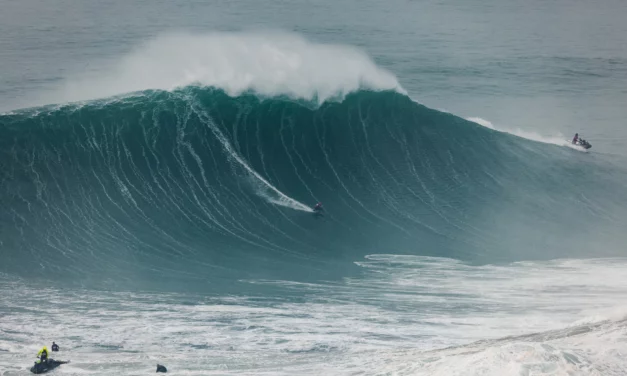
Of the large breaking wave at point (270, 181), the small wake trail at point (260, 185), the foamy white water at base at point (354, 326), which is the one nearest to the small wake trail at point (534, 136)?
the large breaking wave at point (270, 181)

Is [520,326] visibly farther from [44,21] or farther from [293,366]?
[44,21]

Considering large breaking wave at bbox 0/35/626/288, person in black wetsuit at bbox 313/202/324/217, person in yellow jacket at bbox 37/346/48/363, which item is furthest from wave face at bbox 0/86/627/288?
person in yellow jacket at bbox 37/346/48/363

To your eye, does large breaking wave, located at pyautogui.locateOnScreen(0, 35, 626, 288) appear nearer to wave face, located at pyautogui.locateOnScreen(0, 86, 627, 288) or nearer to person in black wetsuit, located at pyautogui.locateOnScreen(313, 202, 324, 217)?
wave face, located at pyautogui.locateOnScreen(0, 86, 627, 288)

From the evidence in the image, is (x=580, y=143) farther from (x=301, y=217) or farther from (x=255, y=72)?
(x=301, y=217)

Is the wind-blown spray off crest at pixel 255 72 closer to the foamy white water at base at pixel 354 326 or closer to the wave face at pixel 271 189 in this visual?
the wave face at pixel 271 189

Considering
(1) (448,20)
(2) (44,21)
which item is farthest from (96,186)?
(1) (448,20)

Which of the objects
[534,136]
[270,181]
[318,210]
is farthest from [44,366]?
[534,136]
